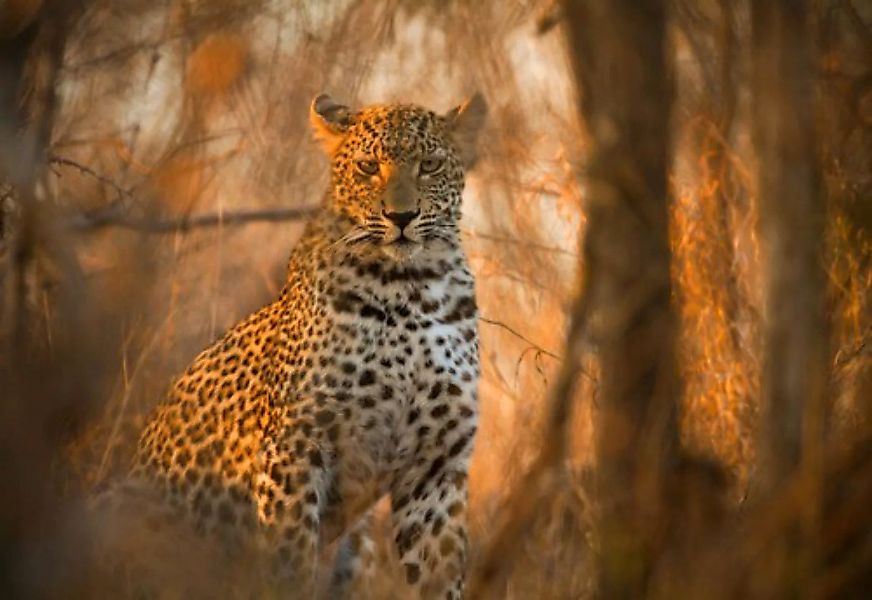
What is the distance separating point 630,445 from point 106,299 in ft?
8.07

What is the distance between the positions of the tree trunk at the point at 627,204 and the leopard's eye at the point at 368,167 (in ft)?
3.30

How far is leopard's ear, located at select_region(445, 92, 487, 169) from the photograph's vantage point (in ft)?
22.7

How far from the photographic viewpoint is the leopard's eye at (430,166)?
265 inches

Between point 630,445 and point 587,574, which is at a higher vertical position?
point 630,445

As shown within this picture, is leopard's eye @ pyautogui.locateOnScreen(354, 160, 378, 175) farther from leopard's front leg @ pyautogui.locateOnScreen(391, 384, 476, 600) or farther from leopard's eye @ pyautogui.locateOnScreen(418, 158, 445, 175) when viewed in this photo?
leopard's front leg @ pyautogui.locateOnScreen(391, 384, 476, 600)

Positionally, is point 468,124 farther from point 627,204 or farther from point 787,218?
point 787,218

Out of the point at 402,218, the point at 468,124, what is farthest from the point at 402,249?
the point at 468,124

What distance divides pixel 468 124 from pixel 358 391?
1.26 metres

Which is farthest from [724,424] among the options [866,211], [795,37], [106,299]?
[106,299]

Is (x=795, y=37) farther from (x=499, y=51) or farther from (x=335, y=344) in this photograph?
(x=499, y=51)

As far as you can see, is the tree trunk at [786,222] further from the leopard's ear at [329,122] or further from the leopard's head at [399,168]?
the leopard's ear at [329,122]

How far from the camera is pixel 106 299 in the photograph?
3.45m

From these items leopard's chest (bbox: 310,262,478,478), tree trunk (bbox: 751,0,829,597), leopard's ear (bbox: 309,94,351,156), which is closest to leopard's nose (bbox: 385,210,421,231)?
leopard's chest (bbox: 310,262,478,478)

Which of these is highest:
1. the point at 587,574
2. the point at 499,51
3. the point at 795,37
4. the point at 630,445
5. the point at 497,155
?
the point at 499,51
